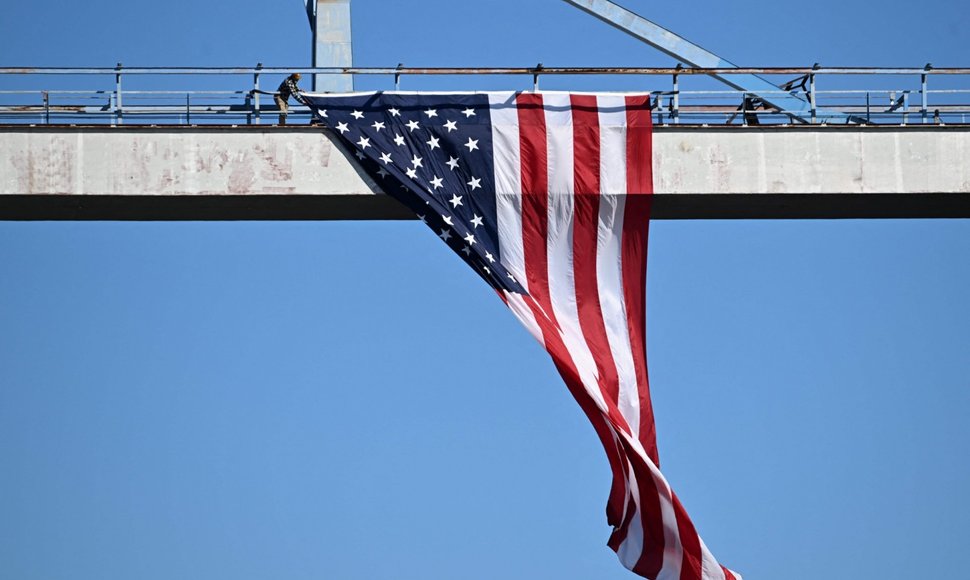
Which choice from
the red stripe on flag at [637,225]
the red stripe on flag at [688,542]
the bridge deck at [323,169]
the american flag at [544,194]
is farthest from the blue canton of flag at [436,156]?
the red stripe on flag at [688,542]

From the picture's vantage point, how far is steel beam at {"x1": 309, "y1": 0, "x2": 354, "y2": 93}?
19.5 m

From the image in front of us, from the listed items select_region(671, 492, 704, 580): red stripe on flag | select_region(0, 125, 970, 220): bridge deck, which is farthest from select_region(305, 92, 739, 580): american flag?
select_region(671, 492, 704, 580): red stripe on flag

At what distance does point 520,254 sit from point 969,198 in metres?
4.96

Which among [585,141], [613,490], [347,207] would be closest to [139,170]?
[347,207]

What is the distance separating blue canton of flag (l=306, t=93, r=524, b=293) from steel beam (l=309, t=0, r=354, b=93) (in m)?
1.39

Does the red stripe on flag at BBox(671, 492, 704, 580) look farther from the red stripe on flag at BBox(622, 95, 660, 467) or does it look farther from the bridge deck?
the bridge deck

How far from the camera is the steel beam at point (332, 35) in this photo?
19.5 metres

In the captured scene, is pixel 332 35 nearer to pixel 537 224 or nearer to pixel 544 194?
pixel 544 194

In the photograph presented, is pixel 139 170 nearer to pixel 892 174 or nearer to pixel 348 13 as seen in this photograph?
pixel 348 13

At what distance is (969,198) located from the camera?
1812 cm

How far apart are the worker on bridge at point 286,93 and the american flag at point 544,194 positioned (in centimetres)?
34

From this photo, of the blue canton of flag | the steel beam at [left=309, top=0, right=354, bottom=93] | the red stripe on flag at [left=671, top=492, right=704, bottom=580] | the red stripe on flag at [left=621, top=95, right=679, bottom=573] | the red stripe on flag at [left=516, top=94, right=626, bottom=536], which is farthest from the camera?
the steel beam at [left=309, top=0, right=354, bottom=93]

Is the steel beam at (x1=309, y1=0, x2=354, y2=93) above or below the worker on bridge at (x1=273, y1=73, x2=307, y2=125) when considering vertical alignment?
above

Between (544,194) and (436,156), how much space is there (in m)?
1.25
